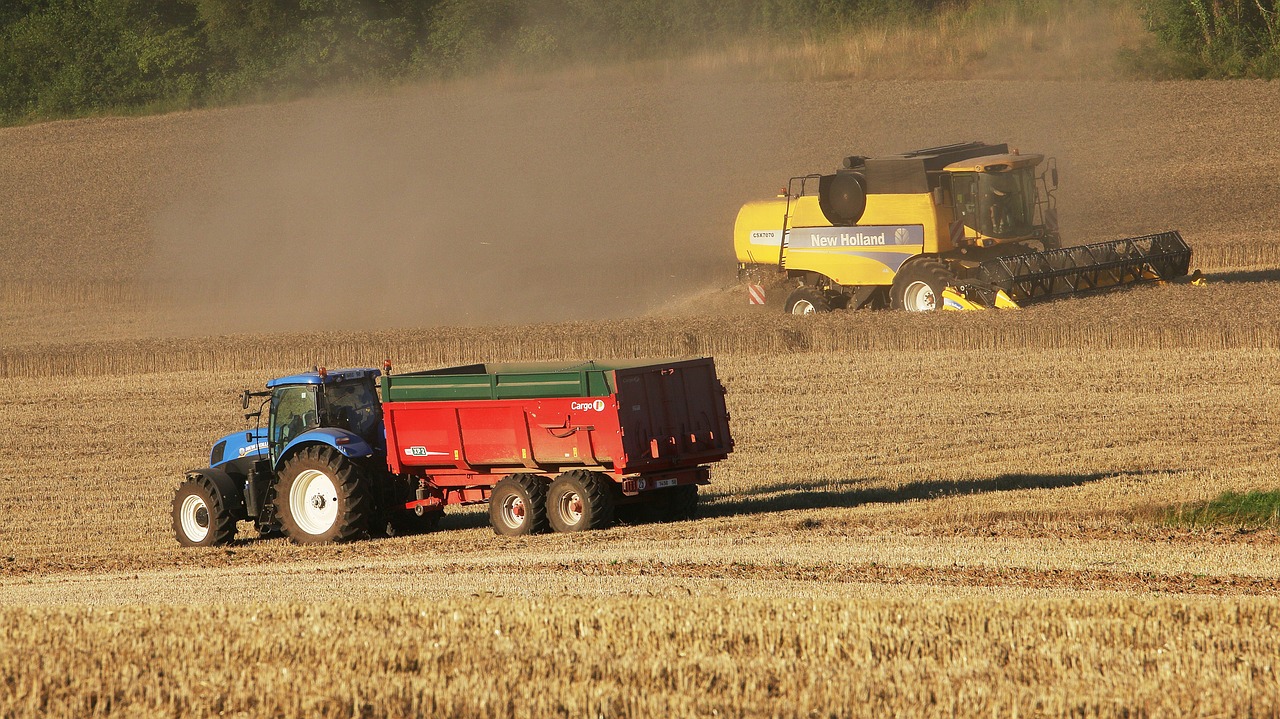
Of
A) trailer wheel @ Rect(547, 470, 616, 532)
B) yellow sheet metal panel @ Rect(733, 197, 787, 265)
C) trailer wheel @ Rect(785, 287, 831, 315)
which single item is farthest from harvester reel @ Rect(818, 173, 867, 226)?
trailer wheel @ Rect(547, 470, 616, 532)

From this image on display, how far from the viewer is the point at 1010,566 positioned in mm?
10125

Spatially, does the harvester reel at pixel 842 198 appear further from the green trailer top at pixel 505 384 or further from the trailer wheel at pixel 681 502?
the trailer wheel at pixel 681 502

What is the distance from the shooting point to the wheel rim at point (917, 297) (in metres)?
24.3

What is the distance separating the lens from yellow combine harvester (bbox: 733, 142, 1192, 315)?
77.3 feet

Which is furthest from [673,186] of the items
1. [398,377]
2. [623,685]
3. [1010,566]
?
[623,685]

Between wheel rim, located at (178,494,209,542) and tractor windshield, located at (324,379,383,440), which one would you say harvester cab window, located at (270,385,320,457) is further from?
wheel rim, located at (178,494,209,542)

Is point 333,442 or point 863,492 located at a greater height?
point 333,442

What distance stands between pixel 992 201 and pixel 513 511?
534 inches

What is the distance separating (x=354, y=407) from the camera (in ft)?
45.2

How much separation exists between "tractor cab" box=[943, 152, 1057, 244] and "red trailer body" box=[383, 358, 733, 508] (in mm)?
11955

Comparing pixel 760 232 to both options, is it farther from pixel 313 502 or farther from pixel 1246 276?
pixel 313 502

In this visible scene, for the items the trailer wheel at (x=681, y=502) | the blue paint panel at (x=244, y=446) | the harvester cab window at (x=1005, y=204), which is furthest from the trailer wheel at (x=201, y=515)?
the harvester cab window at (x=1005, y=204)

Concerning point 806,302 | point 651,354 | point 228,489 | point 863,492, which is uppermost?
point 806,302

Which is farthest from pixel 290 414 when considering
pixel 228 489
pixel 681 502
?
pixel 681 502
